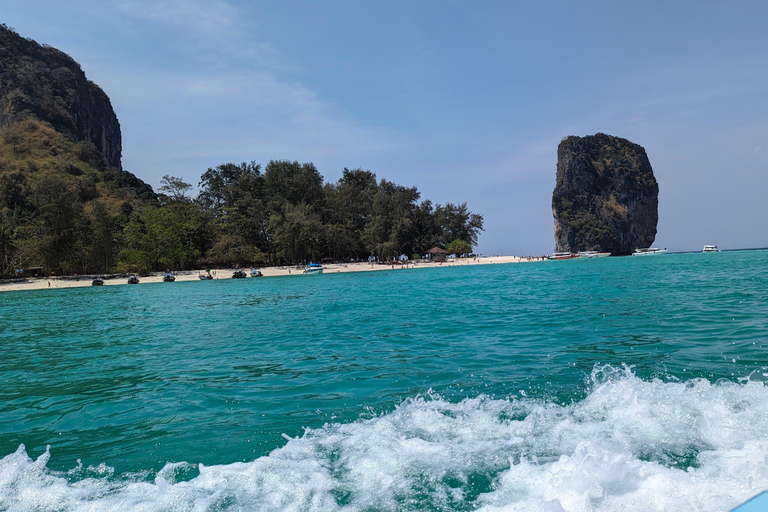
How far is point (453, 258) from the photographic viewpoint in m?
79.5

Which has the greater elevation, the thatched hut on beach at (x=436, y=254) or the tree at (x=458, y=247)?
the tree at (x=458, y=247)

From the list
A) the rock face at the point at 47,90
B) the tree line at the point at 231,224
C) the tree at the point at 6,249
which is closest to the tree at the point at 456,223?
the tree line at the point at 231,224

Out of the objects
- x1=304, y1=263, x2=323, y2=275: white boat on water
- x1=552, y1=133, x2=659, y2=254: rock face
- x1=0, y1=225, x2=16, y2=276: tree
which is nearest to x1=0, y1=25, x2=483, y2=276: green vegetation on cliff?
x1=0, y1=225, x2=16, y2=276: tree

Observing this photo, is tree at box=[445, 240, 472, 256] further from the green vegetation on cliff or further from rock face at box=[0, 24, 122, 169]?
rock face at box=[0, 24, 122, 169]

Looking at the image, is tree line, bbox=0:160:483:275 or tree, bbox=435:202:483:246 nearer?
tree line, bbox=0:160:483:275

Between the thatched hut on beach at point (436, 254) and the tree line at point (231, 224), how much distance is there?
6.65 feet

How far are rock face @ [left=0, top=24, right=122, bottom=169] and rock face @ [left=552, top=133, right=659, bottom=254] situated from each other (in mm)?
129470

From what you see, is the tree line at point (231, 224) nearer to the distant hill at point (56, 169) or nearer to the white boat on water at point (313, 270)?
the distant hill at point (56, 169)

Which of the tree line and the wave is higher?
the tree line

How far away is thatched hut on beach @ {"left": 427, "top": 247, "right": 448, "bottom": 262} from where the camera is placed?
7550 cm

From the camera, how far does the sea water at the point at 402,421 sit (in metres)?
3.45

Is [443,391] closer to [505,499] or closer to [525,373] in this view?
[525,373]

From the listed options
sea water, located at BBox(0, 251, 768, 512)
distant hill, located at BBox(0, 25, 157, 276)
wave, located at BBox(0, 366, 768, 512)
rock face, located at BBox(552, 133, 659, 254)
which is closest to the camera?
wave, located at BBox(0, 366, 768, 512)

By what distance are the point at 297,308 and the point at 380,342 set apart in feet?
30.3
